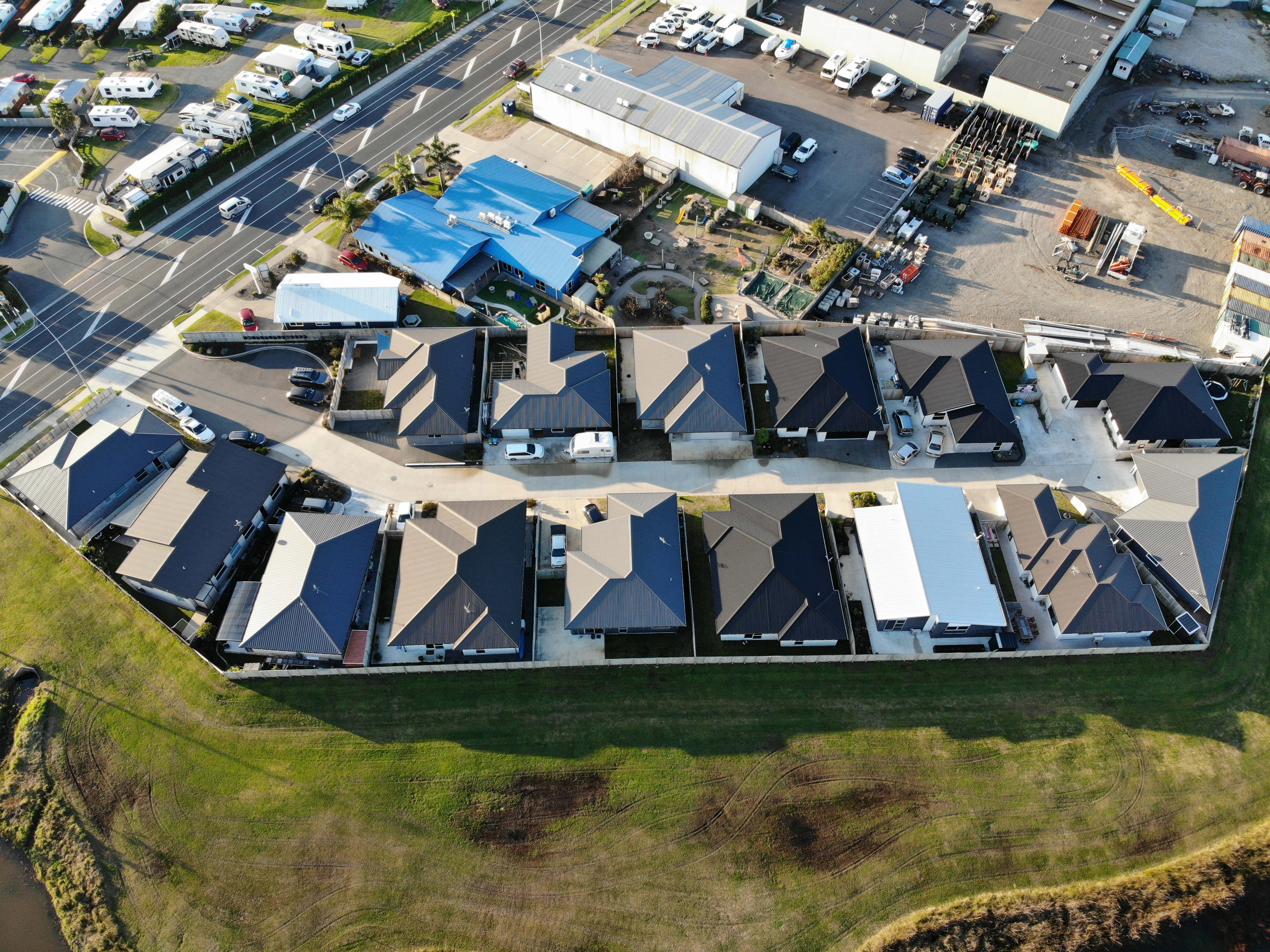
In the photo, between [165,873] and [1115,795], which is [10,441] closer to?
[165,873]

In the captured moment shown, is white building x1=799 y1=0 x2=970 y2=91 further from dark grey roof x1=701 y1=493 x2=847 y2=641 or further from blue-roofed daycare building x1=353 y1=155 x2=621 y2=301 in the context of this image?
dark grey roof x1=701 y1=493 x2=847 y2=641

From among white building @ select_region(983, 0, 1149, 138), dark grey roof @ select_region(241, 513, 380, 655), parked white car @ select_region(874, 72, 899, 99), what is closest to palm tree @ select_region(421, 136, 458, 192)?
dark grey roof @ select_region(241, 513, 380, 655)

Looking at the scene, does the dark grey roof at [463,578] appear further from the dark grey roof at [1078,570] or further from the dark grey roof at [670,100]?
the dark grey roof at [670,100]

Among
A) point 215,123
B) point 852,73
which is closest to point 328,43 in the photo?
point 215,123

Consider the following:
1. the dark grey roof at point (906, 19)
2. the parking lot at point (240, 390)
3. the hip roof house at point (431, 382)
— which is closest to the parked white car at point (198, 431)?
the parking lot at point (240, 390)

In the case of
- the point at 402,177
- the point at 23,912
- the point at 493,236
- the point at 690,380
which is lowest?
the point at 23,912

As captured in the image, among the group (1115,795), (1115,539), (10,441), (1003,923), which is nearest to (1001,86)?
(1115,539)

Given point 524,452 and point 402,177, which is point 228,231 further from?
point 524,452
